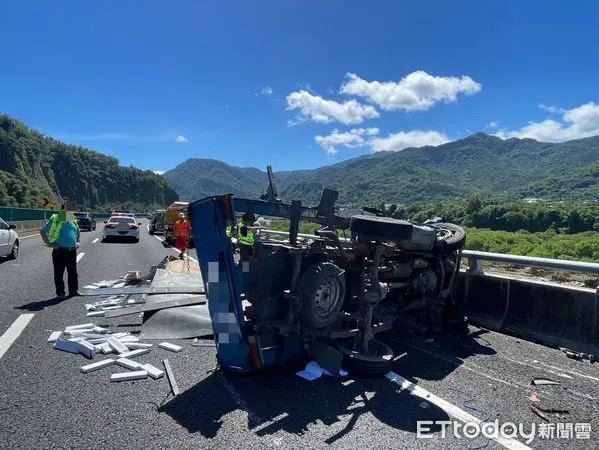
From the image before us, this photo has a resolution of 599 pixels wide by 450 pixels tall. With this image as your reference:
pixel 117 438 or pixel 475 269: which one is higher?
pixel 475 269

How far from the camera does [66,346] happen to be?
5336mm

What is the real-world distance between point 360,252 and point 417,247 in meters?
0.98

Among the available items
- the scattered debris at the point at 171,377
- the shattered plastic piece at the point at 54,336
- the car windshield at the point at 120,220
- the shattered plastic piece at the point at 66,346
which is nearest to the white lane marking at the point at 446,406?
the scattered debris at the point at 171,377

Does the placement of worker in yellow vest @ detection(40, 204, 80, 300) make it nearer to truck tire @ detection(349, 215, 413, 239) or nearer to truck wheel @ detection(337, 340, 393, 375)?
truck wheel @ detection(337, 340, 393, 375)

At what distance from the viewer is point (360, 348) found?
16.3 feet

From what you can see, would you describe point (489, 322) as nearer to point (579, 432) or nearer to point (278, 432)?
point (579, 432)

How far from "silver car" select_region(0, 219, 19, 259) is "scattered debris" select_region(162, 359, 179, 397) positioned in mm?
11459

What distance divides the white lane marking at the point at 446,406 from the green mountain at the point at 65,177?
80014 millimetres

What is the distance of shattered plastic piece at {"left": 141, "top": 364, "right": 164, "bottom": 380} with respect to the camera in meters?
4.51

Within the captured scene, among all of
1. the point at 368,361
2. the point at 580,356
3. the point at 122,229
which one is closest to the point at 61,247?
the point at 368,361

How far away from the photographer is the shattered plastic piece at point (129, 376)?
441 centimetres

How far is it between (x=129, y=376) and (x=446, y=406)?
2951 mm

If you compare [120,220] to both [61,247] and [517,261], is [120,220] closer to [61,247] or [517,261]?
[61,247]

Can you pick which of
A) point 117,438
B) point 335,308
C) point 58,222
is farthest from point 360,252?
point 58,222
